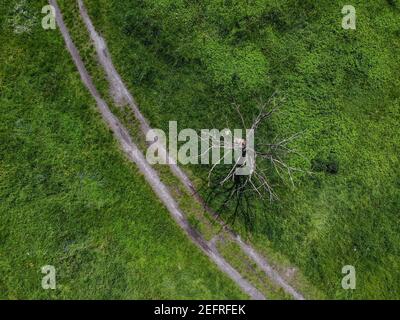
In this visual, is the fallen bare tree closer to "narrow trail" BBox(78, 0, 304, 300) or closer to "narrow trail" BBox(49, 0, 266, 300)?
"narrow trail" BBox(78, 0, 304, 300)

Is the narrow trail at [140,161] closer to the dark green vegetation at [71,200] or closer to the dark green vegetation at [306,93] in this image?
the dark green vegetation at [71,200]

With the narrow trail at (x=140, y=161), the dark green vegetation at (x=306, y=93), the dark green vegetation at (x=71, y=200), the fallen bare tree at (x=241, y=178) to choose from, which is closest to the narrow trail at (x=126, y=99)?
the dark green vegetation at (x=306, y=93)

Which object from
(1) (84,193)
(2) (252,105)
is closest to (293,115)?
(2) (252,105)

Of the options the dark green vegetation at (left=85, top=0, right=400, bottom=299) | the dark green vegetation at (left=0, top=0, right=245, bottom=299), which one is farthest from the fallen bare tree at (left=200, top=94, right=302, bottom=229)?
the dark green vegetation at (left=0, top=0, right=245, bottom=299)

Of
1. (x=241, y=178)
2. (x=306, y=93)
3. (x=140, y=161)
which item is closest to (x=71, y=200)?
(x=140, y=161)

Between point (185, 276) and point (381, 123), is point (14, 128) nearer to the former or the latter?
point (185, 276)
